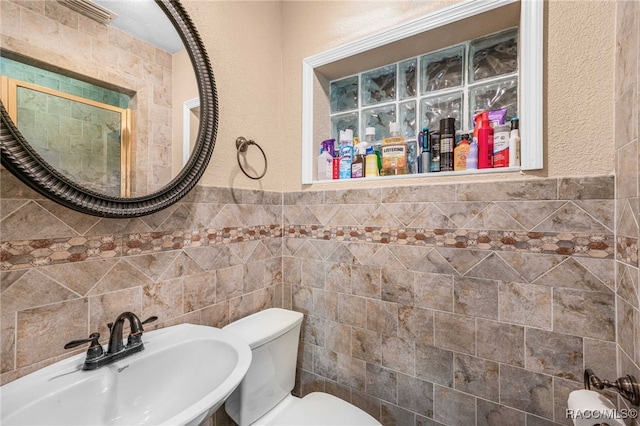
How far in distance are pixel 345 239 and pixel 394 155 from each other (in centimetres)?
45

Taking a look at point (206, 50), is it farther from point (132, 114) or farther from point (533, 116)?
point (533, 116)

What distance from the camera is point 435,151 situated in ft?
3.77

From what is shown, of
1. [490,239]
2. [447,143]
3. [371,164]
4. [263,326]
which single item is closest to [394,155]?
[371,164]

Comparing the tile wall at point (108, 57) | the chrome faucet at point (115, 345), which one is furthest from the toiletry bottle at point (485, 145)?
the chrome faucet at point (115, 345)

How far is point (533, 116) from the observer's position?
0.91 meters

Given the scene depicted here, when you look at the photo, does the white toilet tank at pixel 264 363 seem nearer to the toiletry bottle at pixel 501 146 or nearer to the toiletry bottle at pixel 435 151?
the toiletry bottle at pixel 435 151

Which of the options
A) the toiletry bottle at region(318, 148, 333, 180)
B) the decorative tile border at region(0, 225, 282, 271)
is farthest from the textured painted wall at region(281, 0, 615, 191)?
the decorative tile border at region(0, 225, 282, 271)

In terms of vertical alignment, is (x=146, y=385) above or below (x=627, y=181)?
below

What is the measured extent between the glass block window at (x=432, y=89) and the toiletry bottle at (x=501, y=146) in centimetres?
15

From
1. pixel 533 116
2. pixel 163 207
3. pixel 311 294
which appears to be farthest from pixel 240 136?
pixel 533 116

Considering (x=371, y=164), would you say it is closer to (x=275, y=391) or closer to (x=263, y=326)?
(x=263, y=326)

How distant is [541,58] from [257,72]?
117 centimetres

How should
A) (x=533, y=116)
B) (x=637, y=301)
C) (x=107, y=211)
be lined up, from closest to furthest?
1. (x=637, y=301)
2. (x=107, y=211)
3. (x=533, y=116)

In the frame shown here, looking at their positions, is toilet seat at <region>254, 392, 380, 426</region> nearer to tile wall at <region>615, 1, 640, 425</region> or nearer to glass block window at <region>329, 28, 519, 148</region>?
tile wall at <region>615, 1, 640, 425</region>
